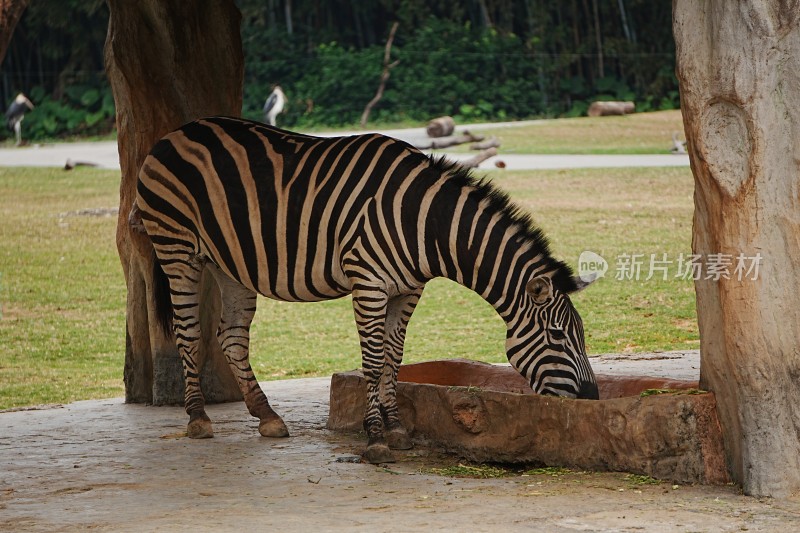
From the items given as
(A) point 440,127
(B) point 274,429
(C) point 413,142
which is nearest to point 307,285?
(B) point 274,429

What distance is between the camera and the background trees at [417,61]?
76.9 feet

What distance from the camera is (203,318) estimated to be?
868 centimetres

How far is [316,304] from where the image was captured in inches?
579

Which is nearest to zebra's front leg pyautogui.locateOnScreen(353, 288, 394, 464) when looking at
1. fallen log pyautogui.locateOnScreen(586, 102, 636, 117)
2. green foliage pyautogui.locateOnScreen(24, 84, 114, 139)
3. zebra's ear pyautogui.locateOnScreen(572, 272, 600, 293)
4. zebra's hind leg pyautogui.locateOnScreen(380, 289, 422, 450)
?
zebra's hind leg pyautogui.locateOnScreen(380, 289, 422, 450)

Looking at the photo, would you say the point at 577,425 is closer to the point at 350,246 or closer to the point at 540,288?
the point at 540,288

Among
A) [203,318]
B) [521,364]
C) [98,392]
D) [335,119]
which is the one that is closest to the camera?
[521,364]

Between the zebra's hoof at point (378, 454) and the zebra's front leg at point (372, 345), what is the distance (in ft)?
0.23

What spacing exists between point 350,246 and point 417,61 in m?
17.5

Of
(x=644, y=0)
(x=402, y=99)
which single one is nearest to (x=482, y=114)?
(x=402, y=99)

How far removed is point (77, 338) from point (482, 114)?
39.1 feet

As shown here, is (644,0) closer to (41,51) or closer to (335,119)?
(335,119)

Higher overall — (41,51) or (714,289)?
(41,51)

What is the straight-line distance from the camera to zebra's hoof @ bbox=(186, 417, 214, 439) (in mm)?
7379

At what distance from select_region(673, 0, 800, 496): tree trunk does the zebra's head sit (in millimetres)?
1006
